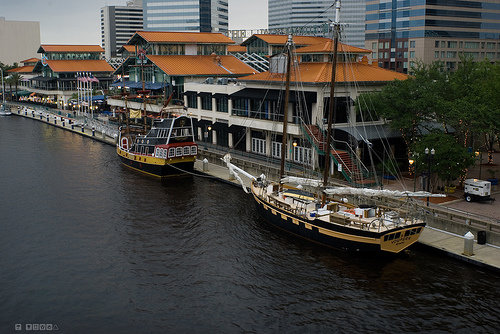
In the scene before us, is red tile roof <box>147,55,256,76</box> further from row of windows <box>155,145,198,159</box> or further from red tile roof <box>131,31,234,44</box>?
row of windows <box>155,145,198,159</box>

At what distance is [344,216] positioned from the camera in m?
35.5

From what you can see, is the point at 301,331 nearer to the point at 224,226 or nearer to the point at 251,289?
the point at 251,289

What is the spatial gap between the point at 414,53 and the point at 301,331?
97243mm

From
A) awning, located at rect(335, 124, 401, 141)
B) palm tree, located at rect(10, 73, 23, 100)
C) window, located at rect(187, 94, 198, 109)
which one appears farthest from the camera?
palm tree, located at rect(10, 73, 23, 100)

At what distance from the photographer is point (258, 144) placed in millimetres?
64125

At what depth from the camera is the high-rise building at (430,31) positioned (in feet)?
360

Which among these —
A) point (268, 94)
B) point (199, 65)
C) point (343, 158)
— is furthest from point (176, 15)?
point (343, 158)

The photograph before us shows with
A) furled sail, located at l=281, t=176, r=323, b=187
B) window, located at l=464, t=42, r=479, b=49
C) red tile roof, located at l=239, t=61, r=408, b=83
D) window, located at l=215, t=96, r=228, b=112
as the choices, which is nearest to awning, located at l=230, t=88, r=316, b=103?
red tile roof, located at l=239, t=61, r=408, b=83

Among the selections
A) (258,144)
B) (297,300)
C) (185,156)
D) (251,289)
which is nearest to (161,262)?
(251,289)

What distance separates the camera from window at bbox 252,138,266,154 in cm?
6291

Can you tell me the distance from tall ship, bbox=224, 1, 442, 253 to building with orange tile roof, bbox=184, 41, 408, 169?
28.9 feet

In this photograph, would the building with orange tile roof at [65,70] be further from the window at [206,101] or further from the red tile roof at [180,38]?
the window at [206,101]

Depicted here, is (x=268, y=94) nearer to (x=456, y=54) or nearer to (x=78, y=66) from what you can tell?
(x=456, y=54)

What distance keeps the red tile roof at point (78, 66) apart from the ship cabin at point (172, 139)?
80.5 meters
